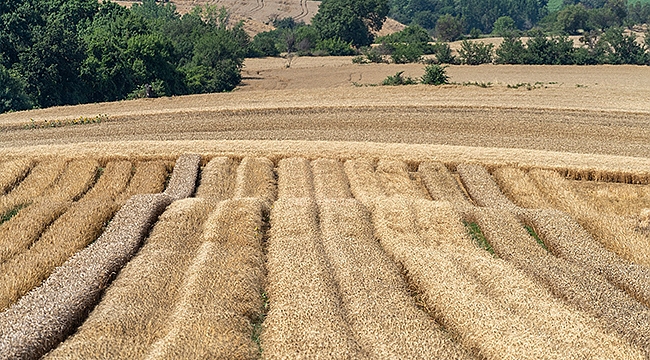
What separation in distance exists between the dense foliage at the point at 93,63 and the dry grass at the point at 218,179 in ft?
96.1

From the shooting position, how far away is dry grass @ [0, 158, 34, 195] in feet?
100

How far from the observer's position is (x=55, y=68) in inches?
2405

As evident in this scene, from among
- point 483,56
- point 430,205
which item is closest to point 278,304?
point 430,205

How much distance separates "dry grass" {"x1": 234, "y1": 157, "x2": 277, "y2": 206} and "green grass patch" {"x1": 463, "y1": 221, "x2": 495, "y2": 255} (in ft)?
25.8

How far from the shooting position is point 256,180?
3150 cm

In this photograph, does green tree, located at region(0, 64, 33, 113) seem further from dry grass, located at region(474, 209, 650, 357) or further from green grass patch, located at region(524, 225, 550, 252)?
green grass patch, located at region(524, 225, 550, 252)

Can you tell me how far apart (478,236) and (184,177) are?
561 inches

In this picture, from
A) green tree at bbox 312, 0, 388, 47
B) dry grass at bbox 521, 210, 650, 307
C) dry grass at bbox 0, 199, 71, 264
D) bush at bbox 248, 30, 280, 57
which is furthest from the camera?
green tree at bbox 312, 0, 388, 47

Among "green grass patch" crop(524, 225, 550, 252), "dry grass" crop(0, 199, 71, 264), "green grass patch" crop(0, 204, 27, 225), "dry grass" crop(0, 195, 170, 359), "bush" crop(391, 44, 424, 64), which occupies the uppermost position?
"dry grass" crop(0, 195, 170, 359)

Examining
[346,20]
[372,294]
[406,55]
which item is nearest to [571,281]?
[372,294]

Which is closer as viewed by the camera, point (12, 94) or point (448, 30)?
point (12, 94)

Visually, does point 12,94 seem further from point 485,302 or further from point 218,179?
point 485,302

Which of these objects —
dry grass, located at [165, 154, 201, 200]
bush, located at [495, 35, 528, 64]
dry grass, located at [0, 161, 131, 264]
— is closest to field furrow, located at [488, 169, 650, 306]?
dry grass, located at [165, 154, 201, 200]

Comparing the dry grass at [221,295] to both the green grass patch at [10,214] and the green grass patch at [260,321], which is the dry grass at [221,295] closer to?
the green grass patch at [260,321]
